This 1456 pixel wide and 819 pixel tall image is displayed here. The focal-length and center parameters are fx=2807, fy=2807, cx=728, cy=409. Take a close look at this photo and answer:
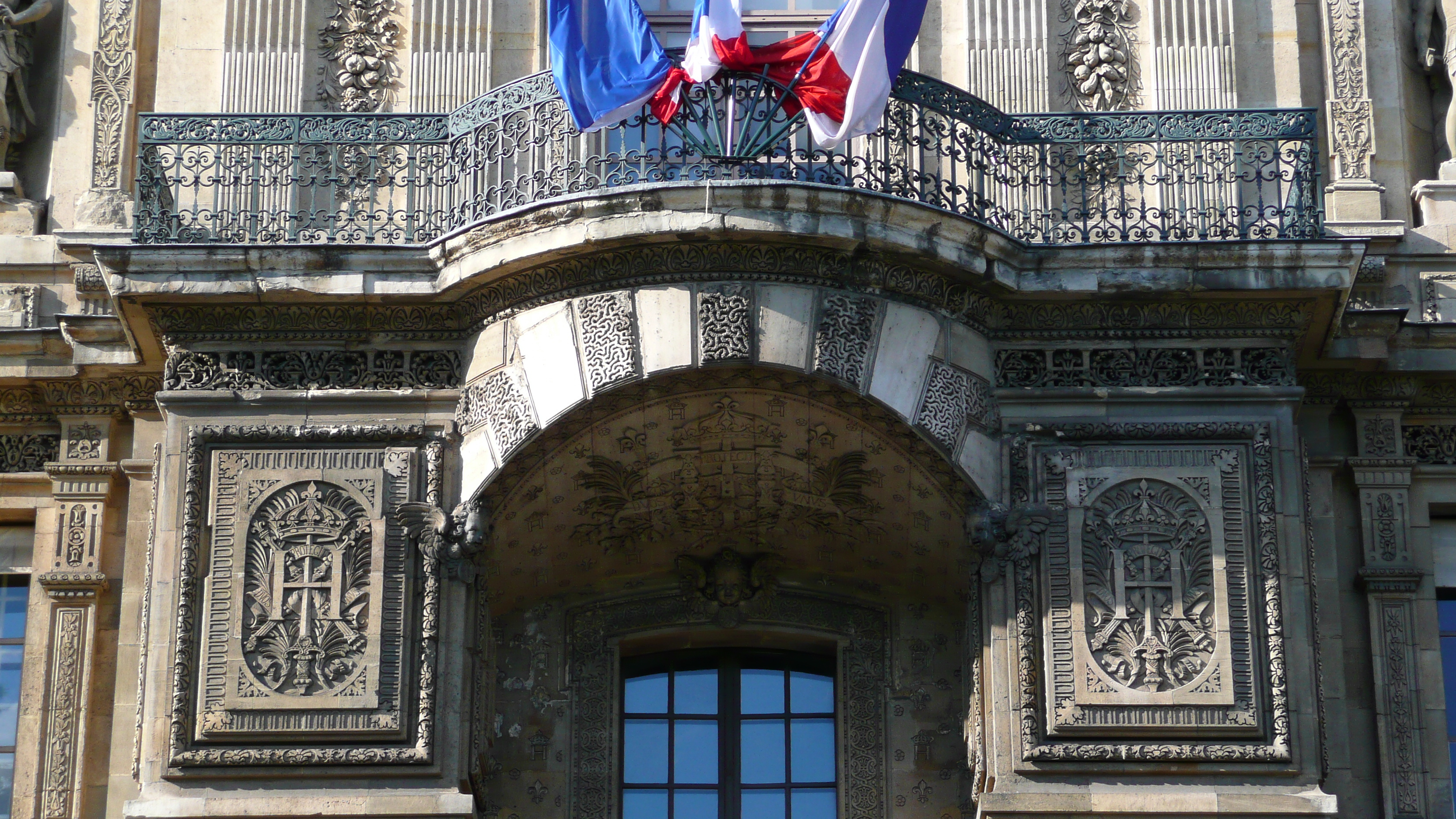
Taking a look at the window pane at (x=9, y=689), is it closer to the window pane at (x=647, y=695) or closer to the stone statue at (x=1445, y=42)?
the window pane at (x=647, y=695)

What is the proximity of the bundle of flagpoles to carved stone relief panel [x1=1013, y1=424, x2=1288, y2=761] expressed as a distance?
200 centimetres

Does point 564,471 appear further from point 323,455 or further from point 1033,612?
point 1033,612

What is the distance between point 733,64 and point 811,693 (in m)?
3.61

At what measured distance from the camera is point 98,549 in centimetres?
1536

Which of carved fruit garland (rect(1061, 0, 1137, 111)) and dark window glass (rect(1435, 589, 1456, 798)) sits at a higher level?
carved fruit garland (rect(1061, 0, 1137, 111))

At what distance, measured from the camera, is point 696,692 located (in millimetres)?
15789

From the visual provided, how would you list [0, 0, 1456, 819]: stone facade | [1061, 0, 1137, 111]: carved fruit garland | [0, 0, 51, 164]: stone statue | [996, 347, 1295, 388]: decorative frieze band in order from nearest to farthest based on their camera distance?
1. [0, 0, 1456, 819]: stone facade
2. [996, 347, 1295, 388]: decorative frieze band
3. [1061, 0, 1137, 111]: carved fruit garland
4. [0, 0, 51, 164]: stone statue

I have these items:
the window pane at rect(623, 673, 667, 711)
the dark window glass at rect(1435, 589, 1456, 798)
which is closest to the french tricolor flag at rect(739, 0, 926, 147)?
the window pane at rect(623, 673, 667, 711)

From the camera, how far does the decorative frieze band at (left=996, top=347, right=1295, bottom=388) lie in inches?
584

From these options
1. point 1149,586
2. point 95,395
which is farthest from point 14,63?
point 1149,586

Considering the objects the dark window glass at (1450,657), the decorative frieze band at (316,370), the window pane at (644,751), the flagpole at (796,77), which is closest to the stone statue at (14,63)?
the decorative frieze band at (316,370)

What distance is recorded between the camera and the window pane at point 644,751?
15.5 meters

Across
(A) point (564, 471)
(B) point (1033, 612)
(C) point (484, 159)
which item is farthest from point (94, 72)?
(B) point (1033, 612)

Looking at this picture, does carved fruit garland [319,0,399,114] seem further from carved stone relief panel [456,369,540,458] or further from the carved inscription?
the carved inscription
